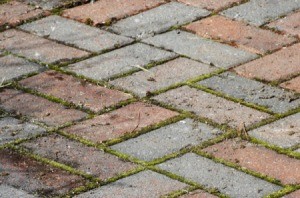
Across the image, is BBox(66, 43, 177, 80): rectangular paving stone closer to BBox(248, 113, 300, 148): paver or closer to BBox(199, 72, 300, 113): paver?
BBox(199, 72, 300, 113): paver

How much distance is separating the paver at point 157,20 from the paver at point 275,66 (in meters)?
0.65

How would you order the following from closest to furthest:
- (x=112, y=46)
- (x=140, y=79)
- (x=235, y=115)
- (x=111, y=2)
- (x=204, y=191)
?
(x=204, y=191) < (x=235, y=115) < (x=140, y=79) < (x=112, y=46) < (x=111, y=2)

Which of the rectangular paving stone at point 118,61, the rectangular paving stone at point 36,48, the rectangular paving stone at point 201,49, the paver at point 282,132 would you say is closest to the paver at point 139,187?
the paver at point 282,132

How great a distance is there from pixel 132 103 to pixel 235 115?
517mm

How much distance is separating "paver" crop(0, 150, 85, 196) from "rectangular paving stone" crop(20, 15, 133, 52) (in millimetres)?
1248

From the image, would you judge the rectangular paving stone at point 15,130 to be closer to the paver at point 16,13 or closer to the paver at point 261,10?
the paver at point 16,13

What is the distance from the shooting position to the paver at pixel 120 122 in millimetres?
4785

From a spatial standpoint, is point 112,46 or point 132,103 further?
point 112,46

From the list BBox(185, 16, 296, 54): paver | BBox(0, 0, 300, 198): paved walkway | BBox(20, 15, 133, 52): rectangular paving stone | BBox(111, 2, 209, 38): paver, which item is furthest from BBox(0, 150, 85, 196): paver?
BBox(185, 16, 296, 54): paver

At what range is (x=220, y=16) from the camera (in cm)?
601

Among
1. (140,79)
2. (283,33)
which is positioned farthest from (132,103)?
(283,33)

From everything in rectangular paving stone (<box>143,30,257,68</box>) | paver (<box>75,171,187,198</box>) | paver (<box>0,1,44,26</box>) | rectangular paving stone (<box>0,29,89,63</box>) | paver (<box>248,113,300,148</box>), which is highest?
paver (<box>75,171,187,198</box>)

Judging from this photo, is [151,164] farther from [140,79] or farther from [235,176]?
[140,79]

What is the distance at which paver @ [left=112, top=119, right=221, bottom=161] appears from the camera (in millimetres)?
4613
